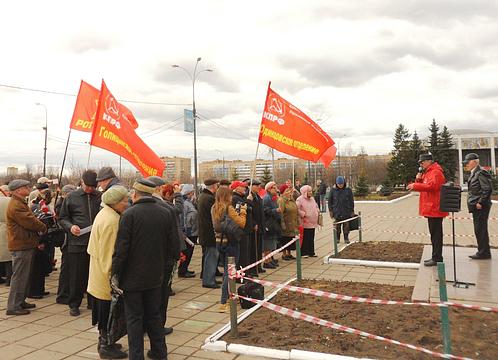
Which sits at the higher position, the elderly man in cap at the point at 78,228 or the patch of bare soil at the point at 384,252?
the elderly man in cap at the point at 78,228

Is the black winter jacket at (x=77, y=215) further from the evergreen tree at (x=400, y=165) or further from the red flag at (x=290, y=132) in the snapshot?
the evergreen tree at (x=400, y=165)

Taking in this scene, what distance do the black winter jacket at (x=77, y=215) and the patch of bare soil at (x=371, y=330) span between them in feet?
9.06

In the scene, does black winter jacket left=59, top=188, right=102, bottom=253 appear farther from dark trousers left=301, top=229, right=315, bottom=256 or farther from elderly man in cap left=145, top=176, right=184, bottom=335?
dark trousers left=301, top=229, right=315, bottom=256

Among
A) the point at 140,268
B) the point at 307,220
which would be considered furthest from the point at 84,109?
the point at 307,220

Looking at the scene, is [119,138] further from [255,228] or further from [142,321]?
[142,321]

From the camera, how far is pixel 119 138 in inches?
289

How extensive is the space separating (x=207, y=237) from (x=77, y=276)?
7.38 ft

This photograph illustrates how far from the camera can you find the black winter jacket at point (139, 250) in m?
4.09

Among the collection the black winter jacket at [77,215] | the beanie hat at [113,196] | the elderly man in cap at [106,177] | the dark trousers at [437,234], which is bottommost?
the dark trousers at [437,234]

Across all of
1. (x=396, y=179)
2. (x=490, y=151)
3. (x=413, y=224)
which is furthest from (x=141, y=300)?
(x=490, y=151)

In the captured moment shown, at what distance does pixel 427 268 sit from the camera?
7457mm

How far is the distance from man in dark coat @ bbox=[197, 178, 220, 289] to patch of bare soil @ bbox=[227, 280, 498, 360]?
1.75 m

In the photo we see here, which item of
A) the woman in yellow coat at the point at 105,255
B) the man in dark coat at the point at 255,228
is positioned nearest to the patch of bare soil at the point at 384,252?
the man in dark coat at the point at 255,228

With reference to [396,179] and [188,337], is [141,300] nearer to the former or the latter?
[188,337]
